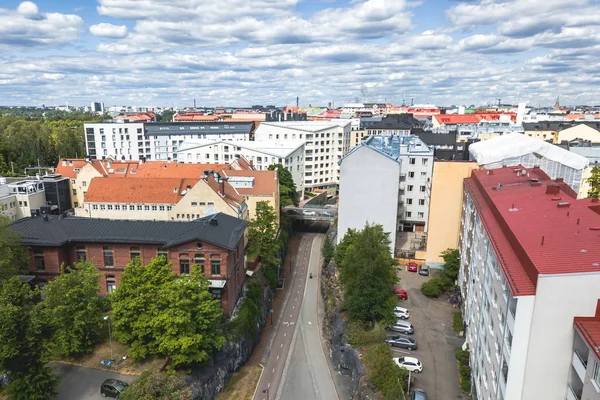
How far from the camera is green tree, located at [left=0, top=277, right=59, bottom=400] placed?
1156 inches

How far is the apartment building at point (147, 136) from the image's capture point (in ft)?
440

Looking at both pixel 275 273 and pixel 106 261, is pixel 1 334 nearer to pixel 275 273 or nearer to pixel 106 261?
pixel 106 261

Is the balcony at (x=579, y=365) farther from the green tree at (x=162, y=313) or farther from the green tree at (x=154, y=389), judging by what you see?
the green tree at (x=162, y=313)

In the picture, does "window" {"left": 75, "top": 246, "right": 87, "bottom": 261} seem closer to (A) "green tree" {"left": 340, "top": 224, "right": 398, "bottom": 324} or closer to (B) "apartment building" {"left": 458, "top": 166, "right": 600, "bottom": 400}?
(A) "green tree" {"left": 340, "top": 224, "right": 398, "bottom": 324}

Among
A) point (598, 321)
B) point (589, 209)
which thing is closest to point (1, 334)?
point (598, 321)

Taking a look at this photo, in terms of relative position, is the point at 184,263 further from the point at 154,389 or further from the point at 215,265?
the point at 154,389

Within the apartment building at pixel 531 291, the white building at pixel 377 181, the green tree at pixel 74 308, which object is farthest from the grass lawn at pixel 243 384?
the white building at pixel 377 181

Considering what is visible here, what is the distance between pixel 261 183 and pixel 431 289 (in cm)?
3221

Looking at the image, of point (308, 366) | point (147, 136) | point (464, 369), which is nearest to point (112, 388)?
point (308, 366)

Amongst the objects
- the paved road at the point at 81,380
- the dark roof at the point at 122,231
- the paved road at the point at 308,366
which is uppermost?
the dark roof at the point at 122,231

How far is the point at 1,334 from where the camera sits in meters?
29.1

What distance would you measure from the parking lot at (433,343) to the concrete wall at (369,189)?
10.7m

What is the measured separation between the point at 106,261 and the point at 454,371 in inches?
1506

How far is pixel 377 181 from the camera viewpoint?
63.8 meters
